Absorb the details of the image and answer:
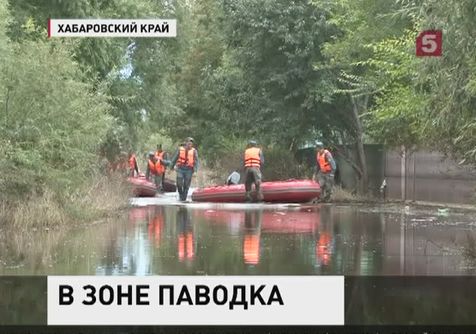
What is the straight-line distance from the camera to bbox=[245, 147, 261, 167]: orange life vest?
2236cm

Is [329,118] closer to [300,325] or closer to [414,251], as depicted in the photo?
[414,251]

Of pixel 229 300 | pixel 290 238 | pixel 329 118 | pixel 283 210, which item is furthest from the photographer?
pixel 329 118

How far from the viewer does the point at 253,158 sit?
2250 cm

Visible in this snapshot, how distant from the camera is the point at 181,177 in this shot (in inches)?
906

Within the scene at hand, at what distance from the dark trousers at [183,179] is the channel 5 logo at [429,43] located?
1380cm

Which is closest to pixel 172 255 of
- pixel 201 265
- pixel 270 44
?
pixel 201 265

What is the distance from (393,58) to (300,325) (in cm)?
1263

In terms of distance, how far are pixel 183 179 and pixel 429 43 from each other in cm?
1422

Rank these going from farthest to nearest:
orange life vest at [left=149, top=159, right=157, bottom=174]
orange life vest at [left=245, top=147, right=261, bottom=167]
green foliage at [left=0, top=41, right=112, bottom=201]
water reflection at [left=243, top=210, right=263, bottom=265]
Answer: orange life vest at [left=149, top=159, right=157, bottom=174], orange life vest at [left=245, top=147, right=261, bottom=167], green foliage at [left=0, top=41, right=112, bottom=201], water reflection at [left=243, top=210, right=263, bottom=265]

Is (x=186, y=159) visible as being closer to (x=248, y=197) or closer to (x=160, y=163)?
(x=248, y=197)

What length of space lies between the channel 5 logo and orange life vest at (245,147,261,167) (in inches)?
510

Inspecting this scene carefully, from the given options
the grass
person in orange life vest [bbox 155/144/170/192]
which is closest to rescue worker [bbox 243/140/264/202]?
the grass

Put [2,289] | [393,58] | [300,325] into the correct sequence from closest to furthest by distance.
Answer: [300,325]
[2,289]
[393,58]

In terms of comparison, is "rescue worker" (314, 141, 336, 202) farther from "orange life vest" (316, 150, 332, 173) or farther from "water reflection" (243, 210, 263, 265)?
"water reflection" (243, 210, 263, 265)
